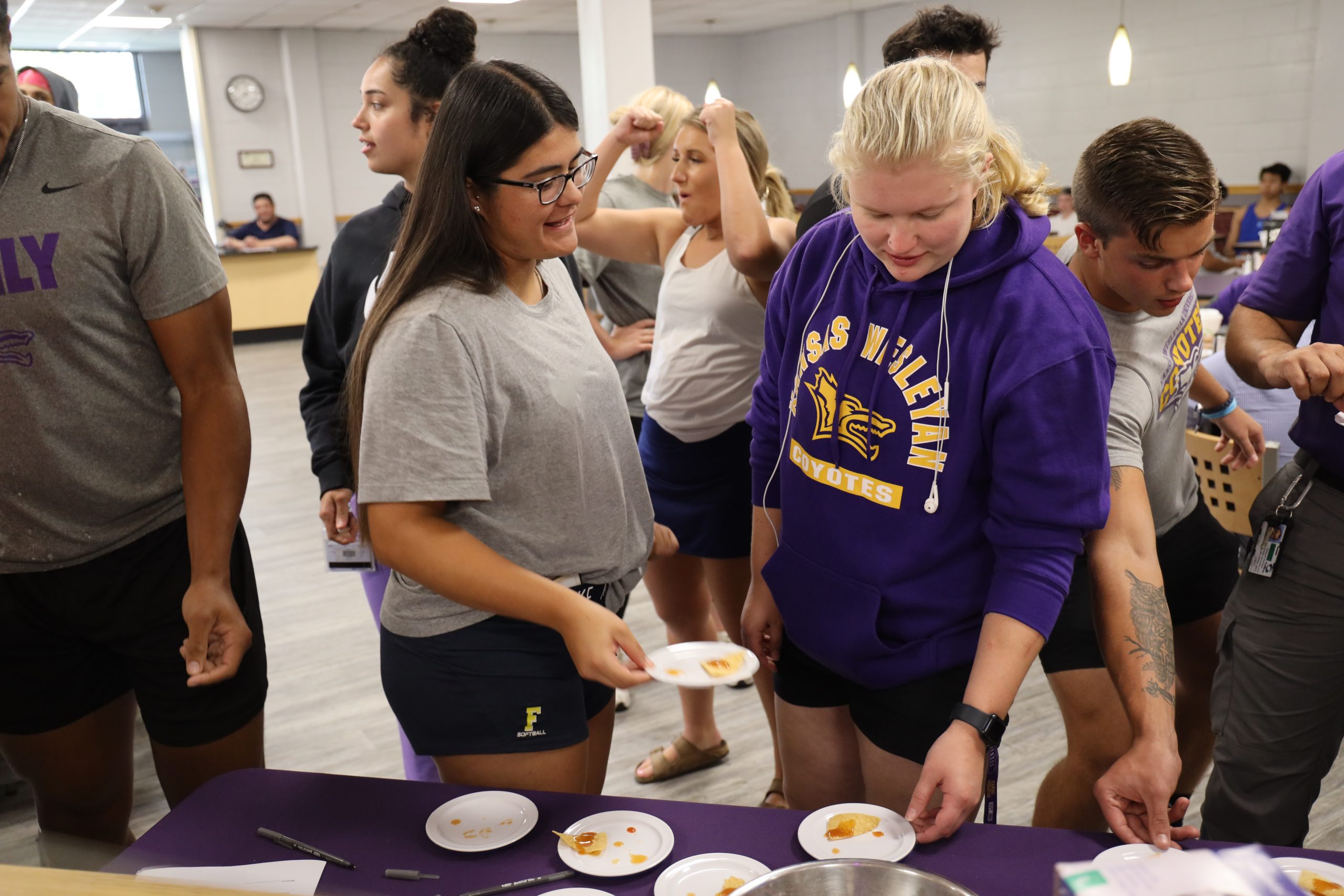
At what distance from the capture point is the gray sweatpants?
1.62m

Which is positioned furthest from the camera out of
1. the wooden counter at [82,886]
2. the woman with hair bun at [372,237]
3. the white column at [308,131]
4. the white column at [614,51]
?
the white column at [308,131]

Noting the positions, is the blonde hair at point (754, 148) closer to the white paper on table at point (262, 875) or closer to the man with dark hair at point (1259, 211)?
the white paper on table at point (262, 875)

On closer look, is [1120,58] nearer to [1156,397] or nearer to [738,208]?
[738,208]

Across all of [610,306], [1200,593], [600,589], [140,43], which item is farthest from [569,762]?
[140,43]

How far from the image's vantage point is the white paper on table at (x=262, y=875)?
1.10m

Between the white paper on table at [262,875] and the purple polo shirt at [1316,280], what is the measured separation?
1.63 metres

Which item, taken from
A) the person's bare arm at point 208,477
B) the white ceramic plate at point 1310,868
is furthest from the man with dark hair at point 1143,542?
the person's bare arm at point 208,477

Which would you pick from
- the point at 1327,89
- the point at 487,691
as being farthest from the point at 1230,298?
the point at 1327,89

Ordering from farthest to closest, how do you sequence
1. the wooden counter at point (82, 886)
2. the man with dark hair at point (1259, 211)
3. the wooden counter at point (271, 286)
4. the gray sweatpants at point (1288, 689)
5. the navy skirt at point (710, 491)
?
1. the wooden counter at point (271, 286)
2. the man with dark hair at point (1259, 211)
3. the navy skirt at point (710, 491)
4. the gray sweatpants at point (1288, 689)
5. the wooden counter at point (82, 886)

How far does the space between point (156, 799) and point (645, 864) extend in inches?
84.8

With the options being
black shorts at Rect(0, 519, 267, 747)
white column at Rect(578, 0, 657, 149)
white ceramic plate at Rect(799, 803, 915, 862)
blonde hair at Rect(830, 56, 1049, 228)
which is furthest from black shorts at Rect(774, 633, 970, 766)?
white column at Rect(578, 0, 657, 149)

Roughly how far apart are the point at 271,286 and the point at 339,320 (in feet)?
31.3

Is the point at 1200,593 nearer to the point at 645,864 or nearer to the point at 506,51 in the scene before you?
the point at 645,864

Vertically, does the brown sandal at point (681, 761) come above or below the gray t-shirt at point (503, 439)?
below
